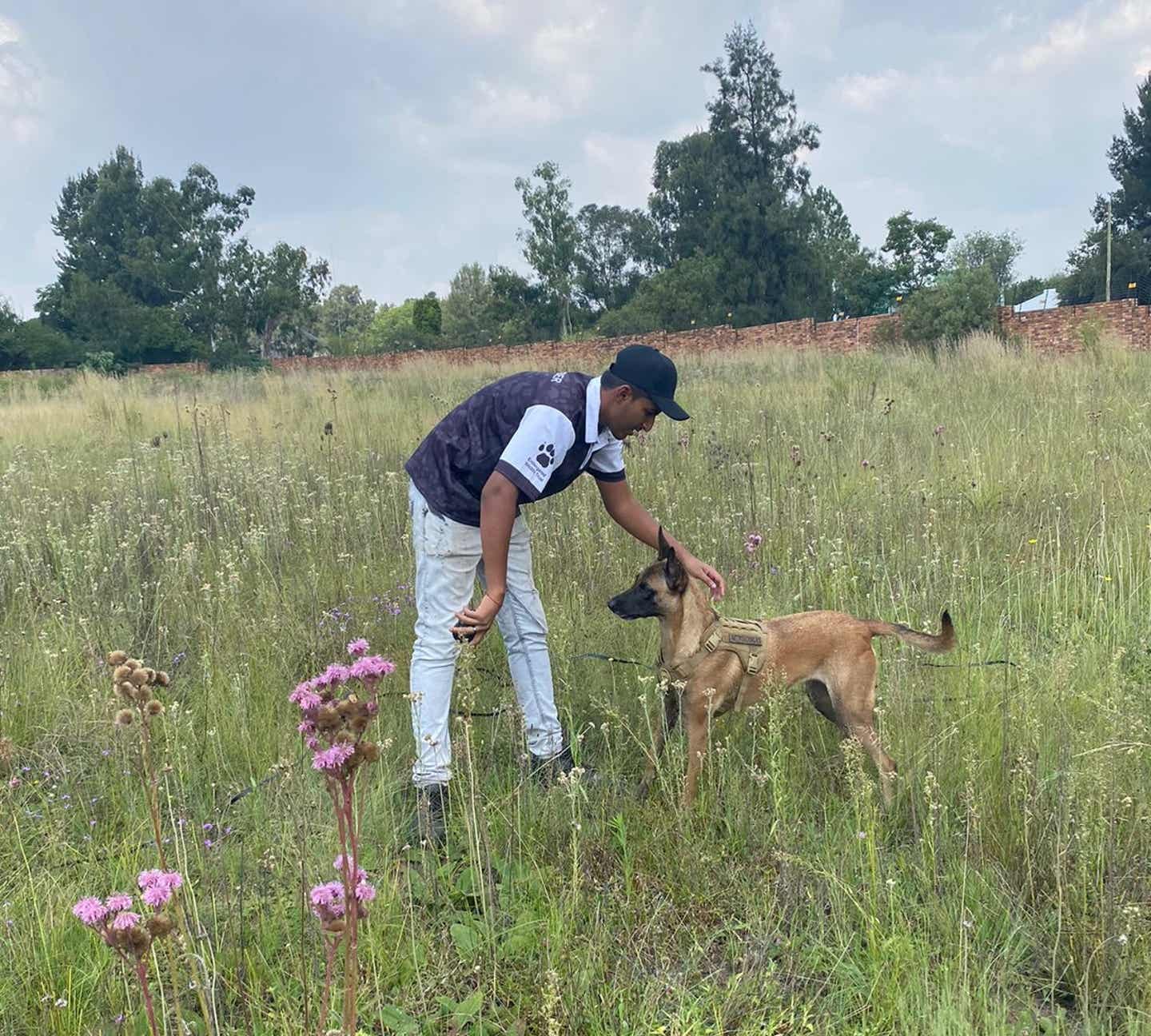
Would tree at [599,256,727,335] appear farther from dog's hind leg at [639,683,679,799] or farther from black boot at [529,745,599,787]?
black boot at [529,745,599,787]

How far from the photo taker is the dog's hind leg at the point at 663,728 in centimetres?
289

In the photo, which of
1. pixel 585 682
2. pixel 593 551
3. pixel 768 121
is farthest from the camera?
pixel 768 121

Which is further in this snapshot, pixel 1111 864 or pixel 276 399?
pixel 276 399

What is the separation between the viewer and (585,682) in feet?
11.9

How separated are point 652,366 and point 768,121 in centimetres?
4694

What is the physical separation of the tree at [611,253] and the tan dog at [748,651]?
54316 millimetres

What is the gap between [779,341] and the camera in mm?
23203

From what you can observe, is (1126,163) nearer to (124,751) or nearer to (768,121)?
(768,121)

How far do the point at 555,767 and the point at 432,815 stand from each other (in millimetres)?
547

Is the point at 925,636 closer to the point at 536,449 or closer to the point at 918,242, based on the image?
the point at 536,449

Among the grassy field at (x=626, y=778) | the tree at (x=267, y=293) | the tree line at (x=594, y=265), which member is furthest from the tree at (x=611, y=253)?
the grassy field at (x=626, y=778)

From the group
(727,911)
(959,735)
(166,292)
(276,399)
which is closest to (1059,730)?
(959,735)

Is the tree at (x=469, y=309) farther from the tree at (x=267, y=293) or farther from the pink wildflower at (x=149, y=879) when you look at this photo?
the pink wildflower at (x=149, y=879)

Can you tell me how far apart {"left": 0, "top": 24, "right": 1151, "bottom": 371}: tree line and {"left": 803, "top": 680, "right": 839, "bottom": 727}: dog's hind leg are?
120ft
